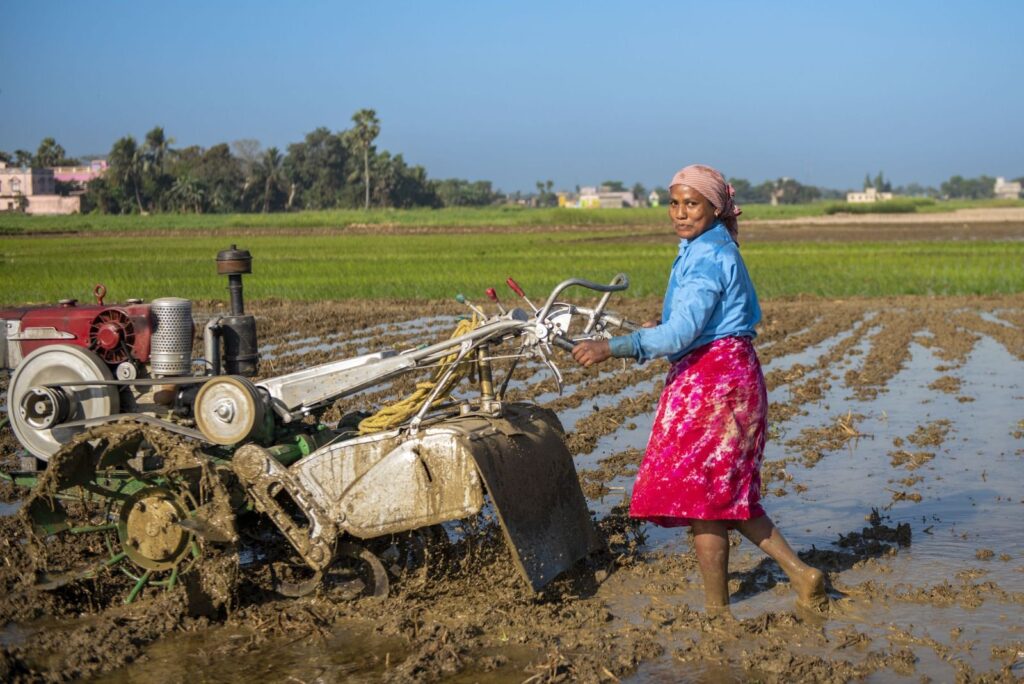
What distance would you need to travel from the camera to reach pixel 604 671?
3.92 metres

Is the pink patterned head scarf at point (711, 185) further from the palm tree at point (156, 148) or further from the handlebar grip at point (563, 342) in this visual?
the palm tree at point (156, 148)

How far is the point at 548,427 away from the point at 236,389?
129 cm

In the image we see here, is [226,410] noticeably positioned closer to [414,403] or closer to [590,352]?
[414,403]

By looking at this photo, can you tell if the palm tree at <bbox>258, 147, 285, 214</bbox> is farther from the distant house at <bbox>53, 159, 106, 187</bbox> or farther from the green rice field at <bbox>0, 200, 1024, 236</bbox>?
the green rice field at <bbox>0, 200, 1024, 236</bbox>

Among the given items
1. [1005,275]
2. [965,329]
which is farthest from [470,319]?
[1005,275]

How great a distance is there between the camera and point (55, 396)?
190 inches

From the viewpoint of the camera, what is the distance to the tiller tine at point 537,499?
4320 millimetres

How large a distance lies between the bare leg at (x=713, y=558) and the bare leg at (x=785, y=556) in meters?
0.10

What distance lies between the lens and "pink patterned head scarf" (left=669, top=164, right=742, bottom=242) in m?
4.27

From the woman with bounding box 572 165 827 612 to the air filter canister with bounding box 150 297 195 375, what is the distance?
79.0 inches

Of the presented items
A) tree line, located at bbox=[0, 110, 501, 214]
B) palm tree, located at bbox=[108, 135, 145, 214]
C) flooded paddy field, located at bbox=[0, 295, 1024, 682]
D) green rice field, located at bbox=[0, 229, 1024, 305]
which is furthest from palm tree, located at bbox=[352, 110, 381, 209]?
flooded paddy field, located at bbox=[0, 295, 1024, 682]

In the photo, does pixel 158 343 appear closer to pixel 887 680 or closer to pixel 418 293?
pixel 887 680

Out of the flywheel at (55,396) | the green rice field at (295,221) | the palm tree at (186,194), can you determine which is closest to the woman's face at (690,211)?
the flywheel at (55,396)

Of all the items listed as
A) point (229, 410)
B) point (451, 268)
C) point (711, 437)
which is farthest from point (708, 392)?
point (451, 268)
